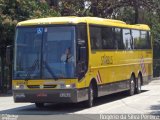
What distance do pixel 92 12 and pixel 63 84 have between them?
23.5 meters

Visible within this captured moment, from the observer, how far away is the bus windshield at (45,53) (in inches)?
717

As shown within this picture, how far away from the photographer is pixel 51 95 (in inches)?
714

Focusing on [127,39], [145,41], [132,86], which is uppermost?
[127,39]

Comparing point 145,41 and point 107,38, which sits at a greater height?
point 107,38

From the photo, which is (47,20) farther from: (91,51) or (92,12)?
(92,12)

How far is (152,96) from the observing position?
24.0 metres

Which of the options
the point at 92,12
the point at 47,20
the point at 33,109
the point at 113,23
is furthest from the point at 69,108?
the point at 92,12

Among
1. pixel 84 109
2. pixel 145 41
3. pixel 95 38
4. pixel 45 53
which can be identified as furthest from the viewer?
pixel 145 41

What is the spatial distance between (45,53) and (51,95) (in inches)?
57.4

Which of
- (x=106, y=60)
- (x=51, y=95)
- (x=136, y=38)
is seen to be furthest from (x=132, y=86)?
(x=51, y=95)

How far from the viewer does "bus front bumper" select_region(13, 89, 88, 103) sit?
18.0 metres

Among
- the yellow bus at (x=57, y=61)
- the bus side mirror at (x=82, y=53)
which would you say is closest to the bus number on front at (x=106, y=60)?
the yellow bus at (x=57, y=61)

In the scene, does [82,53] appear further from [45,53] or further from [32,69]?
[32,69]

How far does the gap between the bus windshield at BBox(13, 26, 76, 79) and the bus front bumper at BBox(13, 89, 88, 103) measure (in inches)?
19.7
